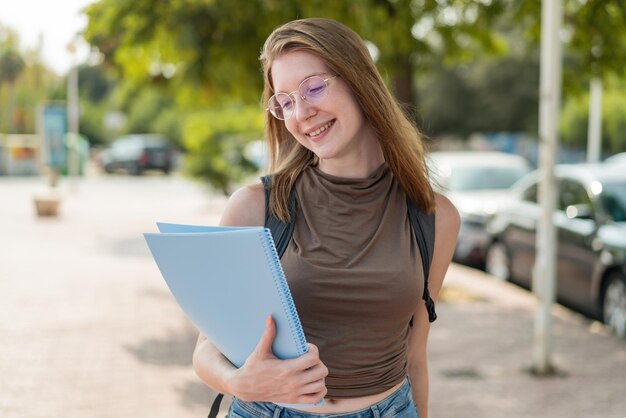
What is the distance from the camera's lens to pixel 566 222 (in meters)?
9.06

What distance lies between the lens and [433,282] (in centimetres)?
228

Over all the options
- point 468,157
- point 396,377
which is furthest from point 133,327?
point 468,157

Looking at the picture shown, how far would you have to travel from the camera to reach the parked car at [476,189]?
40.3ft

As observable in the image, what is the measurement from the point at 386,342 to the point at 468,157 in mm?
12767

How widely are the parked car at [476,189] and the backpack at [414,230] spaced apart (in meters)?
9.16

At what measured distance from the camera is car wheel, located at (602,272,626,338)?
7.72 m

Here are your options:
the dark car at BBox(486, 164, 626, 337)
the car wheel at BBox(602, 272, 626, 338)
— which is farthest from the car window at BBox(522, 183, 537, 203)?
the car wheel at BBox(602, 272, 626, 338)

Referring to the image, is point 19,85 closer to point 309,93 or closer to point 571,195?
point 571,195

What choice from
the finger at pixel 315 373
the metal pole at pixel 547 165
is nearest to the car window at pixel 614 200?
the metal pole at pixel 547 165

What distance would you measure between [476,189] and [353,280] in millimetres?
11728

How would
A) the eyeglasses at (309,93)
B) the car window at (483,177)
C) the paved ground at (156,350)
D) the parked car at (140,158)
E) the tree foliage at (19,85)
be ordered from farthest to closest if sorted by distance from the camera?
the tree foliage at (19,85)
the parked car at (140,158)
the car window at (483,177)
the paved ground at (156,350)
the eyeglasses at (309,93)

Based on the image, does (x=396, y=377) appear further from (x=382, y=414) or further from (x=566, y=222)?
(x=566, y=222)

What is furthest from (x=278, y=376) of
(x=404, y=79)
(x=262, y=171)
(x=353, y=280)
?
(x=404, y=79)

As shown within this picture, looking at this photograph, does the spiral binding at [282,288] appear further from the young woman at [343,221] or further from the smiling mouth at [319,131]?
the smiling mouth at [319,131]
